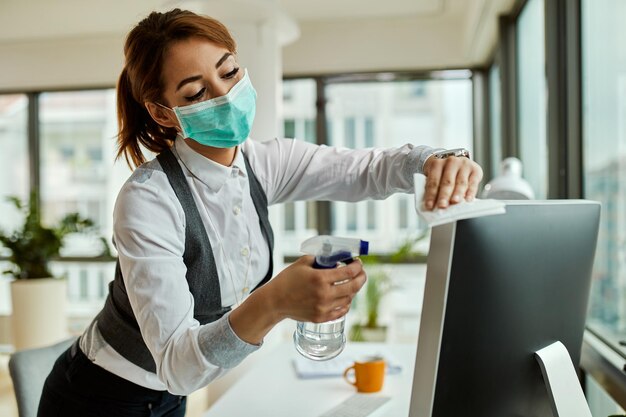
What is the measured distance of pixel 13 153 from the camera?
18.8ft

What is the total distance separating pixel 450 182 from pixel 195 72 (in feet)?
1.73

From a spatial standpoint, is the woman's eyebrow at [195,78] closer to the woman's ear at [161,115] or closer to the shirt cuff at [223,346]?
the woman's ear at [161,115]

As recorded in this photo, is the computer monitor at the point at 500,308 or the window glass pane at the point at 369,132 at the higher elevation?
the window glass pane at the point at 369,132

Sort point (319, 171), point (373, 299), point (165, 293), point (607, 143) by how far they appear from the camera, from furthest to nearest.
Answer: point (373, 299) → point (607, 143) → point (319, 171) → point (165, 293)

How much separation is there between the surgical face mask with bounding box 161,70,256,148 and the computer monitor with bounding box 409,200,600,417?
0.58 meters

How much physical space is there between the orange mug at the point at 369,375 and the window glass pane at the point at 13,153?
16.1 feet

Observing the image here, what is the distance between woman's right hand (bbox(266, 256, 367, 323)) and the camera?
746 mm

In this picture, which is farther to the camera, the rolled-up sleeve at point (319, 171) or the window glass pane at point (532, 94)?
the window glass pane at point (532, 94)

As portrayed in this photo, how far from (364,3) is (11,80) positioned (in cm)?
316

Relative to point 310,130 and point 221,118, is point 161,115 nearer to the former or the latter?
point 221,118

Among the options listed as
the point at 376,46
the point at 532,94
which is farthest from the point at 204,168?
the point at 376,46

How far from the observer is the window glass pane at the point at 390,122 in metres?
5.17

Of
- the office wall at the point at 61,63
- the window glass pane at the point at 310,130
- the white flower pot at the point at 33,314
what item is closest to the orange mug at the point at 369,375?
the white flower pot at the point at 33,314

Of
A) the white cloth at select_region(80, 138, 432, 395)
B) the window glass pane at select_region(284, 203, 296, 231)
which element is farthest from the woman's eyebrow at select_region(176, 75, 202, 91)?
the window glass pane at select_region(284, 203, 296, 231)
